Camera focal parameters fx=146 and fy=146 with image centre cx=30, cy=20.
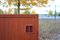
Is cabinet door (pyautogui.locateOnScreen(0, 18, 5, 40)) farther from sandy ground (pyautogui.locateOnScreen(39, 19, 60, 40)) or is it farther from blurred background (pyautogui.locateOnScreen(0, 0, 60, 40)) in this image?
sandy ground (pyautogui.locateOnScreen(39, 19, 60, 40))

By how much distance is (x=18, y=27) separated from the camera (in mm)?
1902

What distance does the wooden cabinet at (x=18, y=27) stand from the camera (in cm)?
188

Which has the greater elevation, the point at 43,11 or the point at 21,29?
the point at 43,11

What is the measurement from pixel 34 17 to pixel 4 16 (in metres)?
0.39

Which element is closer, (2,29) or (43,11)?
(2,29)

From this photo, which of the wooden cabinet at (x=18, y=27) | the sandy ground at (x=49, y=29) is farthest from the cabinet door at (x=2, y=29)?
the sandy ground at (x=49, y=29)

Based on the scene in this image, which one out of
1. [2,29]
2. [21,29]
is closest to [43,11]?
[21,29]

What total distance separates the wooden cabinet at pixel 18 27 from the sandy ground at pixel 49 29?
424mm

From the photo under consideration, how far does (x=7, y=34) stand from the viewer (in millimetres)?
1919

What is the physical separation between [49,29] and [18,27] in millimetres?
628

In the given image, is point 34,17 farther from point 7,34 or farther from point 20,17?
point 7,34

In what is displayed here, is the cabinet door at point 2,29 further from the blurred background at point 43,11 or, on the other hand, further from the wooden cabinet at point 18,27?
the blurred background at point 43,11

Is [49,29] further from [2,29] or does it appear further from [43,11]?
[2,29]

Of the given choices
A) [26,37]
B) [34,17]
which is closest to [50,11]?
[34,17]
